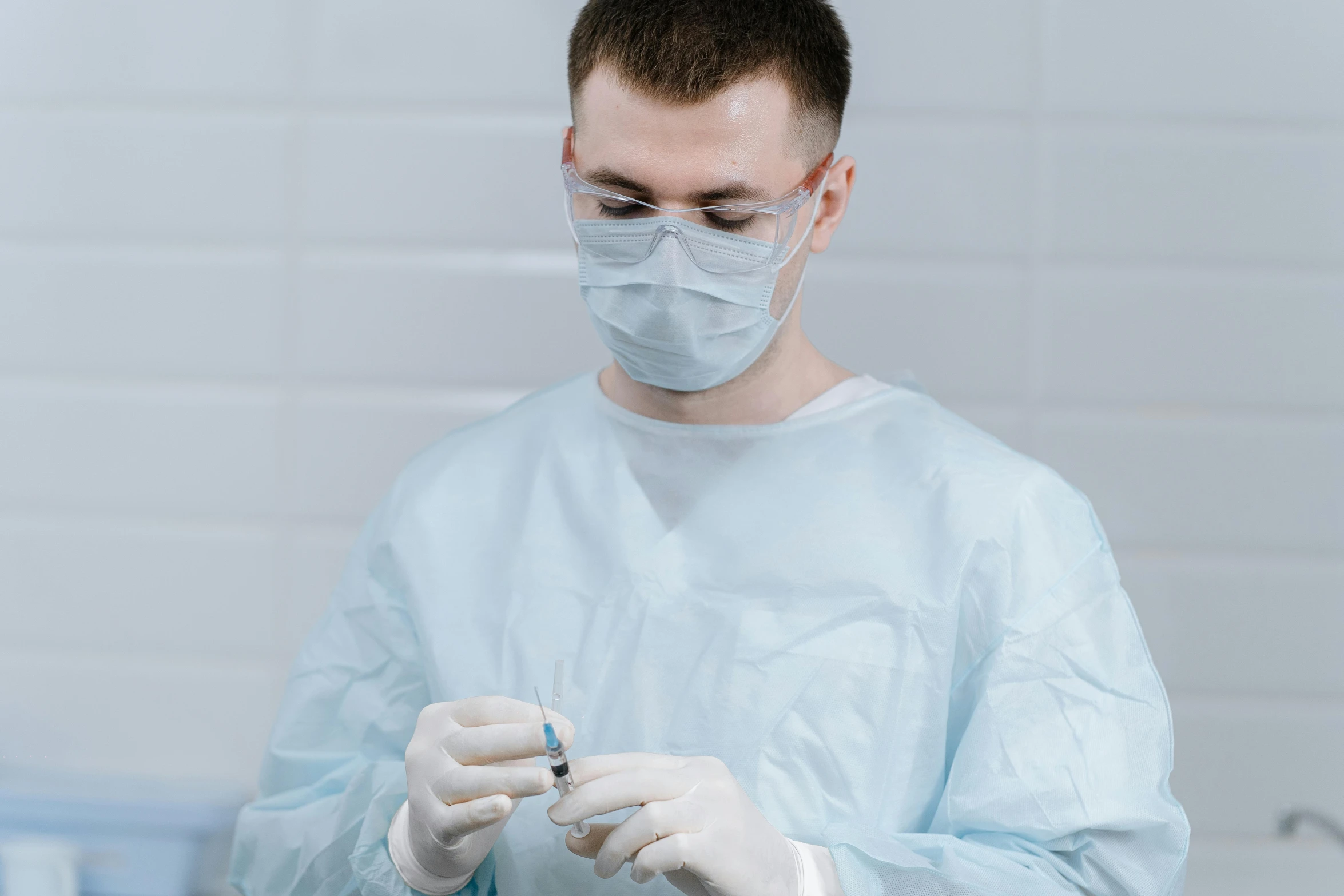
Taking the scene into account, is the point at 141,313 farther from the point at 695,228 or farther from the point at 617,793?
the point at 617,793

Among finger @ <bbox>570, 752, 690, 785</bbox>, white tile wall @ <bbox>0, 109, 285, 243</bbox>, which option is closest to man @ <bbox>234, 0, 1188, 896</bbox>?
finger @ <bbox>570, 752, 690, 785</bbox>

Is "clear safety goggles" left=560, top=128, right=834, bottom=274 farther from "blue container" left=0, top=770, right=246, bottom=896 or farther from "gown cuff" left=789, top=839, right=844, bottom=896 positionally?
"blue container" left=0, top=770, right=246, bottom=896

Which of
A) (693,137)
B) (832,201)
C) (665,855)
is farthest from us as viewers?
(832,201)

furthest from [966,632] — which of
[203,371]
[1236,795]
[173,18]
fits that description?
[173,18]

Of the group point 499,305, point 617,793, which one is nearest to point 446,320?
point 499,305

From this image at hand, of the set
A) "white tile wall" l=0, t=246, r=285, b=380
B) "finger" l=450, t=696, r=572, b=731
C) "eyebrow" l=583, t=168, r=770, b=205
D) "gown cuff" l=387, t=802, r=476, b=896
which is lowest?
"gown cuff" l=387, t=802, r=476, b=896

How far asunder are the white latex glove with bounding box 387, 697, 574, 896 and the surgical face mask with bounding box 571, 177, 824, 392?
0.37 meters

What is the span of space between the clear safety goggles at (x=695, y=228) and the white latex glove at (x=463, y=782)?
44cm

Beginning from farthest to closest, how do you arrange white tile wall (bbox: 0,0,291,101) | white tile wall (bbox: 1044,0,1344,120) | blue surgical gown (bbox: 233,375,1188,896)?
white tile wall (bbox: 0,0,291,101) < white tile wall (bbox: 1044,0,1344,120) < blue surgical gown (bbox: 233,375,1188,896)

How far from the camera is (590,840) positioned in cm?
91

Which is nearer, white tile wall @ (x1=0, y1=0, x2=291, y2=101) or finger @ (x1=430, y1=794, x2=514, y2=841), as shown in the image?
finger @ (x1=430, y1=794, x2=514, y2=841)

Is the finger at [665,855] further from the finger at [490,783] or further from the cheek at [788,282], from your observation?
the cheek at [788,282]

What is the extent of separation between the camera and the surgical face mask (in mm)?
1001

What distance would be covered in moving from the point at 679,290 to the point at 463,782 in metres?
0.49
